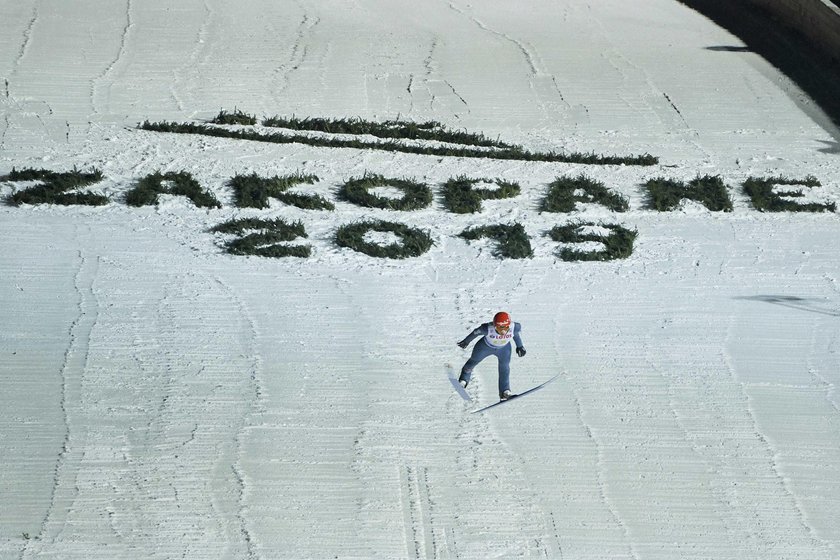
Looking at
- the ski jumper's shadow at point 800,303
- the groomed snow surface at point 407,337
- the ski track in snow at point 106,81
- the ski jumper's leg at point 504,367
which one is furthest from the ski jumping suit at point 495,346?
the ski track in snow at point 106,81

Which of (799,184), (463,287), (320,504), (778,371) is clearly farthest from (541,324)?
(799,184)

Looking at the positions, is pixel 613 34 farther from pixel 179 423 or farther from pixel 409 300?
pixel 179 423

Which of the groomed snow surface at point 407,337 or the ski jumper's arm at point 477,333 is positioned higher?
the ski jumper's arm at point 477,333

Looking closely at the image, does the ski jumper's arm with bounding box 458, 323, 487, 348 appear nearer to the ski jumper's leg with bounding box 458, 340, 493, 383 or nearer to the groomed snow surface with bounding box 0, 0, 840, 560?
the ski jumper's leg with bounding box 458, 340, 493, 383

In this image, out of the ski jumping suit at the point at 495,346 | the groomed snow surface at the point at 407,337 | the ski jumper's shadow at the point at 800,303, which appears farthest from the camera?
the ski jumper's shadow at the point at 800,303

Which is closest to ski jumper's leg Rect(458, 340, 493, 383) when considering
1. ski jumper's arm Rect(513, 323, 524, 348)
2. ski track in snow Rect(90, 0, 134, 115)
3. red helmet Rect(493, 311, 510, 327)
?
ski jumper's arm Rect(513, 323, 524, 348)

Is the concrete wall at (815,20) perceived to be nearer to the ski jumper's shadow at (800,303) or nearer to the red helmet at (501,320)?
the ski jumper's shadow at (800,303)
